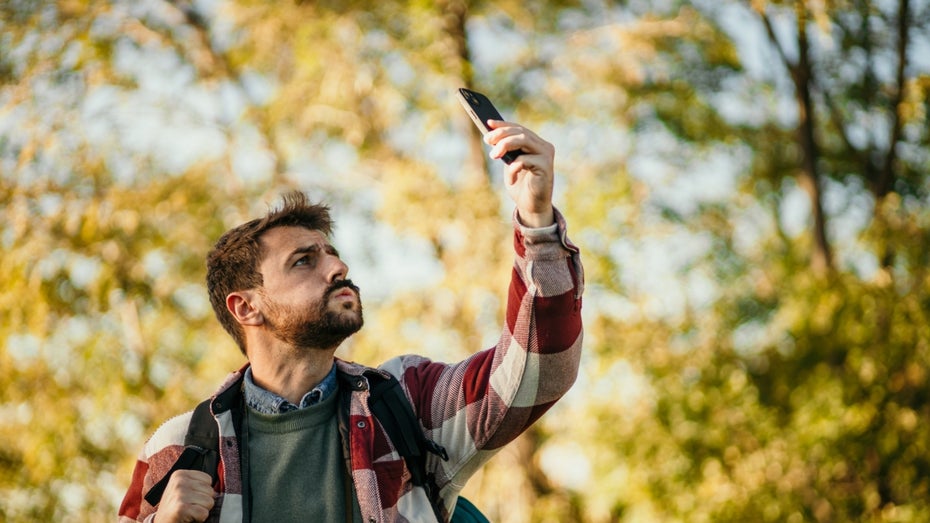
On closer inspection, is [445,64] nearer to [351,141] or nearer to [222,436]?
[351,141]

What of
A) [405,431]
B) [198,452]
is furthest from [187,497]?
[405,431]

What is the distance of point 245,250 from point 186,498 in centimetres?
65

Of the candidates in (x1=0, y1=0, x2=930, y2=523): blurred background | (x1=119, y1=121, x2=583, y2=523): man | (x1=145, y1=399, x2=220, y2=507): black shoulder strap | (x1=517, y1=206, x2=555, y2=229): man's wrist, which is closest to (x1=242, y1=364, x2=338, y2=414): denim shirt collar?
(x1=119, y1=121, x2=583, y2=523): man

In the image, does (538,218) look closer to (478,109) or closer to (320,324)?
(478,109)

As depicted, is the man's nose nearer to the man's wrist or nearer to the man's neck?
the man's neck

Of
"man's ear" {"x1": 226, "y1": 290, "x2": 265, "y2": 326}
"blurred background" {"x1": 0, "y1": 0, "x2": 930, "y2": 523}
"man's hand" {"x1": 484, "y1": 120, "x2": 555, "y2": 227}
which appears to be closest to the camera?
"man's hand" {"x1": 484, "y1": 120, "x2": 555, "y2": 227}

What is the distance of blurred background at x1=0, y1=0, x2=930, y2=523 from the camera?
6648 mm

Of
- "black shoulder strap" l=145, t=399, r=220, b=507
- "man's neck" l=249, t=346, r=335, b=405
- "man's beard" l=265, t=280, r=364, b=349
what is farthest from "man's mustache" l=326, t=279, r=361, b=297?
"black shoulder strap" l=145, t=399, r=220, b=507

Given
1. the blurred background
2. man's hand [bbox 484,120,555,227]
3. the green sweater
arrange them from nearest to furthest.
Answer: man's hand [bbox 484,120,555,227]
the green sweater
the blurred background

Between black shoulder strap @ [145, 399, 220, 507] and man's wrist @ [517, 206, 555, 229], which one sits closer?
man's wrist @ [517, 206, 555, 229]

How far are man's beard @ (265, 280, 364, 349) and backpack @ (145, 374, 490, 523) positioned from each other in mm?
128

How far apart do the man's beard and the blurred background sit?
4.60 meters

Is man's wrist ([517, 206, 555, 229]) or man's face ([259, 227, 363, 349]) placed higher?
man's wrist ([517, 206, 555, 229])

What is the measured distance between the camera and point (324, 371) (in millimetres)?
2441
